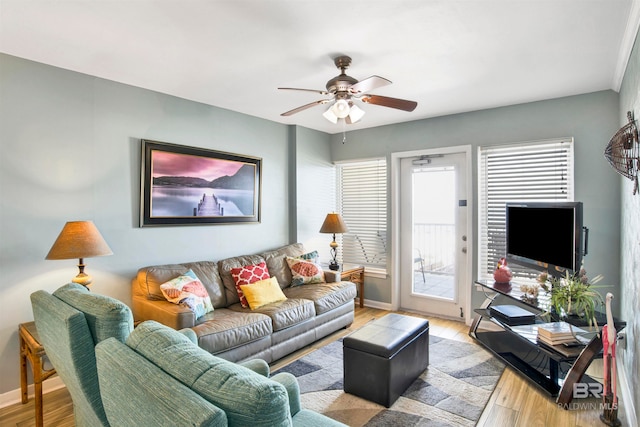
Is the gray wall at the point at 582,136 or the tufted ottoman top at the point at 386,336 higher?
the gray wall at the point at 582,136

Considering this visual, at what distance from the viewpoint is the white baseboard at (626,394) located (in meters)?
2.17

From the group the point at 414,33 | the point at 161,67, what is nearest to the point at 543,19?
the point at 414,33

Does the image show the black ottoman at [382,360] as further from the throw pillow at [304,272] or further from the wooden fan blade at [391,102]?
the wooden fan blade at [391,102]

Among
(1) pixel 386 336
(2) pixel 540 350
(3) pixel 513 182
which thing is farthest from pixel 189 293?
(3) pixel 513 182

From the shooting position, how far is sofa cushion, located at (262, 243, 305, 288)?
13.4 feet

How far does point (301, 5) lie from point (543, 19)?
145 cm

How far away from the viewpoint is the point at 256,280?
363 cm

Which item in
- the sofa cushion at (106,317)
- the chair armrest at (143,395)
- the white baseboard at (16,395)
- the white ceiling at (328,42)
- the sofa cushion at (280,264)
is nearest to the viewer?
the chair armrest at (143,395)

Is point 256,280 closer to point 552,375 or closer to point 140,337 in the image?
point 140,337

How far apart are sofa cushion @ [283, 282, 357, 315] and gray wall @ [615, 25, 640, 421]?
2415 millimetres

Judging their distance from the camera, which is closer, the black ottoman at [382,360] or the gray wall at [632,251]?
the gray wall at [632,251]

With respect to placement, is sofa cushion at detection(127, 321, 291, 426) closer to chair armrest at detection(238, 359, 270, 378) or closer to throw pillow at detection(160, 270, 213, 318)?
chair armrest at detection(238, 359, 270, 378)

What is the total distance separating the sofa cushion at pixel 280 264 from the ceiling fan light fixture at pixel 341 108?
2.00m

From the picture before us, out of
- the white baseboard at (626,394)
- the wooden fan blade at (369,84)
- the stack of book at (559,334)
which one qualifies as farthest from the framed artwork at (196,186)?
the white baseboard at (626,394)
